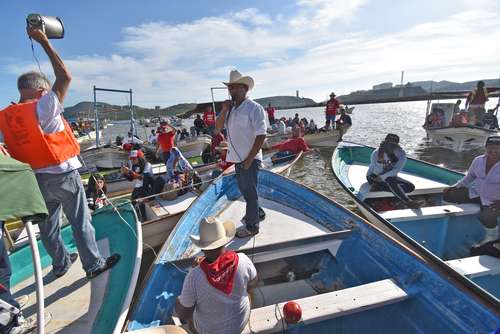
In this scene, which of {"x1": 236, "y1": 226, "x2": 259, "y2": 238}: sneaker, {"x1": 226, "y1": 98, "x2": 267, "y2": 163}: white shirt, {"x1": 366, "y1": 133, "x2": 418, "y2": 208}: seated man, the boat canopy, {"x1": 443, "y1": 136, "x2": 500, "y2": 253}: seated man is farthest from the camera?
{"x1": 366, "y1": 133, "x2": 418, "y2": 208}: seated man

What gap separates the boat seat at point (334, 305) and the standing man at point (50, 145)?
194 cm

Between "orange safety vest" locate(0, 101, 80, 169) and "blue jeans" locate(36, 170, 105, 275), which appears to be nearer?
"orange safety vest" locate(0, 101, 80, 169)

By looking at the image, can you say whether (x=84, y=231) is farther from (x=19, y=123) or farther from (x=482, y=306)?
(x=482, y=306)

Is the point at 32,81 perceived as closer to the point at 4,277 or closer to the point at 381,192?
the point at 4,277

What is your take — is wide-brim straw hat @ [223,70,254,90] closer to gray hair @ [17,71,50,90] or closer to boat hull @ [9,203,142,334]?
gray hair @ [17,71,50,90]

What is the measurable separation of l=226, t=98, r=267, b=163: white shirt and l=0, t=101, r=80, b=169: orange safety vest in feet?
5.99

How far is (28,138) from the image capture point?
245cm

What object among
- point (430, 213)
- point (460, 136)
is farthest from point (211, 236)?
point (460, 136)

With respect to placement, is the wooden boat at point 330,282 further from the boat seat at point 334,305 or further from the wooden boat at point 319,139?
the wooden boat at point 319,139

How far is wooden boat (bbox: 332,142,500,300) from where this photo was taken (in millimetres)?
3225

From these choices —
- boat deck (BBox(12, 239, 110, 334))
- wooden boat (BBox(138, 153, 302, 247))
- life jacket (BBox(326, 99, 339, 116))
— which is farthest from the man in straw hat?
life jacket (BBox(326, 99, 339, 116))

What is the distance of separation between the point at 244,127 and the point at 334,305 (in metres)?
2.11

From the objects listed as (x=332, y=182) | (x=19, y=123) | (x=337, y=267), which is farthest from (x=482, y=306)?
(x=332, y=182)

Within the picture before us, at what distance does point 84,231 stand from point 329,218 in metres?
3.09
